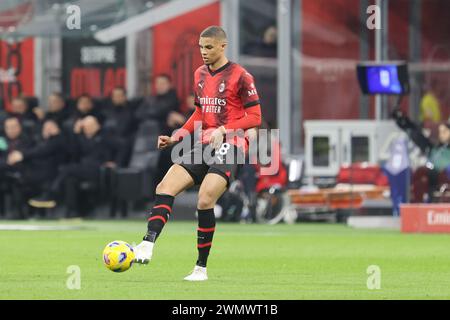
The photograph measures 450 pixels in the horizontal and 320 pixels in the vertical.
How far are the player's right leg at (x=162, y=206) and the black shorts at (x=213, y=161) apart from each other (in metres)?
0.07

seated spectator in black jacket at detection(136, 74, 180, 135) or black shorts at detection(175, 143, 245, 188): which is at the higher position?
seated spectator in black jacket at detection(136, 74, 180, 135)

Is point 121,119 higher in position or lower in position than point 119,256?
higher

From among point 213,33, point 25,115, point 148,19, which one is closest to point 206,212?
point 213,33

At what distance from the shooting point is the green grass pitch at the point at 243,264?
12.5 metres

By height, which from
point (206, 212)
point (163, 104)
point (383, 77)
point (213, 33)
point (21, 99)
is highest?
point (213, 33)

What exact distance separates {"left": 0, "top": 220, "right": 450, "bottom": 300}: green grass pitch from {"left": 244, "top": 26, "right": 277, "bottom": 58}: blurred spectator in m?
4.96

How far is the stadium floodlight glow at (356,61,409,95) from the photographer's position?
75.6 feet

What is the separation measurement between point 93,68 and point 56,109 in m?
2.61

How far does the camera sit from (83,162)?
2608 centimetres
